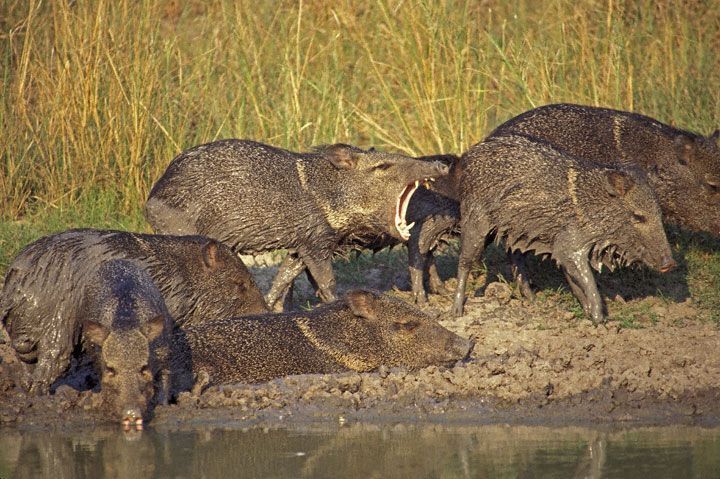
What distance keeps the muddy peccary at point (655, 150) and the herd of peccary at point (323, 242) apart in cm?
1

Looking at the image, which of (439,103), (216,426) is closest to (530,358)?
(216,426)

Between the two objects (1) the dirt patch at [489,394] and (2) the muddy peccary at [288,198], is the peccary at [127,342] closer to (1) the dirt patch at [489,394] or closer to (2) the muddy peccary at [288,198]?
(1) the dirt patch at [489,394]

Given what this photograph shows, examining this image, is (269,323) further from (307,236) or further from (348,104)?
(348,104)

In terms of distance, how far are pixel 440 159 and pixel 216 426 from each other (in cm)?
294

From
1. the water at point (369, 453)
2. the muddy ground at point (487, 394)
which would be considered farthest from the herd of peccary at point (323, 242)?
the water at point (369, 453)

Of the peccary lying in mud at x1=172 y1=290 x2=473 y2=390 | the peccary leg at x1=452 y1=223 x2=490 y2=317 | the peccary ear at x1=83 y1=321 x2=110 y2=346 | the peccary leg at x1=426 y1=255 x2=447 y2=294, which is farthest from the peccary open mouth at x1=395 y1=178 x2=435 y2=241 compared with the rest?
the peccary ear at x1=83 y1=321 x2=110 y2=346

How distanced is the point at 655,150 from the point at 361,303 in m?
2.80

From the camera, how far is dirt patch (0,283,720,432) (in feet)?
20.6

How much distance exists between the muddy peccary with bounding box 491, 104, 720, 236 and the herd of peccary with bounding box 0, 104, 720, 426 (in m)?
0.01

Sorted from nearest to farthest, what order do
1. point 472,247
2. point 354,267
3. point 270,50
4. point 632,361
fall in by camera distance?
point 632,361 < point 472,247 < point 354,267 < point 270,50

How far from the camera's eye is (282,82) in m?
11.5

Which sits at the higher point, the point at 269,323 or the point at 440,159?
the point at 440,159

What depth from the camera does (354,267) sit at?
9508 millimetres

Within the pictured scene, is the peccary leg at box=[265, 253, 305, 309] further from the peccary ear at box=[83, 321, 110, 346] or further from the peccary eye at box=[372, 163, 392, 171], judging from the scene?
the peccary ear at box=[83, 321, 110, 346]
